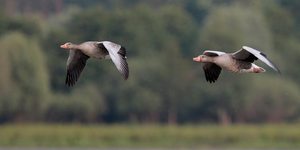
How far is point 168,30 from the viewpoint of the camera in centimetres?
6825

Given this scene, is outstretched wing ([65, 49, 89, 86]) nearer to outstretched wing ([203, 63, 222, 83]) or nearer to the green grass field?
outstretched wing ([203, 63, 222, 83])

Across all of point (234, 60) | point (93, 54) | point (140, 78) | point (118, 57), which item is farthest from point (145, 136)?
point (118, 57)

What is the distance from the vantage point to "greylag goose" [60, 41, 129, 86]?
20.0 m

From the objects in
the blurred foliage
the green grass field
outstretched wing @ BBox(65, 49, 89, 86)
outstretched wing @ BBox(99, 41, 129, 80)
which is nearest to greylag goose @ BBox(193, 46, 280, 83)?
outstretched wing @ BBox(99, 41, 129, 80)

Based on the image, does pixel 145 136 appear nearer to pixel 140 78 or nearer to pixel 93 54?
pixel 140 78

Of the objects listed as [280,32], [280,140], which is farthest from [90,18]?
[280,140]

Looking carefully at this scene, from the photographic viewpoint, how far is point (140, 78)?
59.5m

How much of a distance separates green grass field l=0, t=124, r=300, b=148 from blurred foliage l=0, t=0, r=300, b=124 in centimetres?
236

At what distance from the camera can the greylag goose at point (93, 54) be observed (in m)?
20.0

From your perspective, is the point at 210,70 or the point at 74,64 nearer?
the point at 210,70

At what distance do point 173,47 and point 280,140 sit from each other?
12057 millimetres

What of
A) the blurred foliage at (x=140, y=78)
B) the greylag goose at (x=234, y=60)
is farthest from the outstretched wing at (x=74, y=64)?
the blurred foliage at (x=140, y=78)

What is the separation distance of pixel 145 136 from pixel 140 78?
743 cm

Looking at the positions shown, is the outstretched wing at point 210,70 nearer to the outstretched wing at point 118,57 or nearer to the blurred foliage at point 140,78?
the outstretched wing at point 118,57
